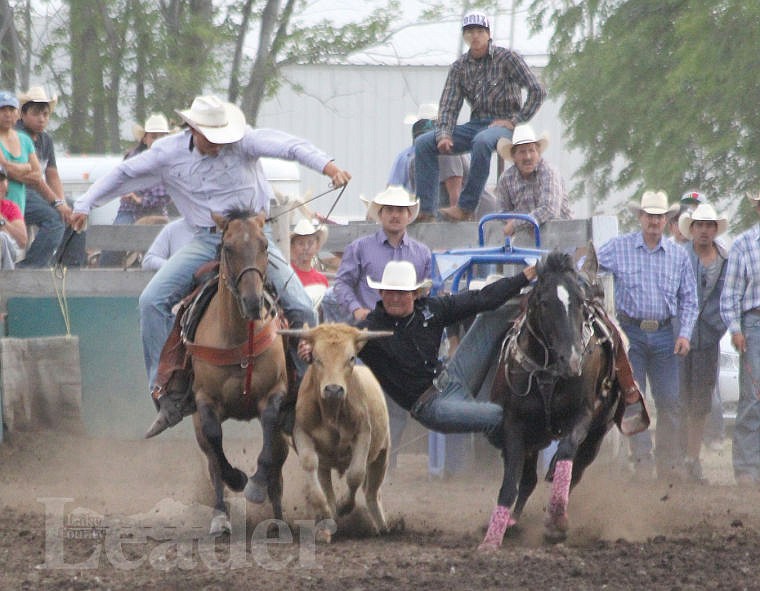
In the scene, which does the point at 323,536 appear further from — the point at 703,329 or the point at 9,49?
the point at 9,49

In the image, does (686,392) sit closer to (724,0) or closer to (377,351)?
(377,351)

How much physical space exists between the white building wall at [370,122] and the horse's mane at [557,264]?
16.3 metres

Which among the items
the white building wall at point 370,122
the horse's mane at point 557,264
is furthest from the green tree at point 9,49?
the horse's mane at point 557,264

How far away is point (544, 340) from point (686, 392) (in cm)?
376

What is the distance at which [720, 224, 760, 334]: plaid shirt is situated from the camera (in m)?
11.1

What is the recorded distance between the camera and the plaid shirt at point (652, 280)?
1122 cm

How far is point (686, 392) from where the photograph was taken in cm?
1190

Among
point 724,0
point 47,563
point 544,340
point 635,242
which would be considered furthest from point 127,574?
point 724,0

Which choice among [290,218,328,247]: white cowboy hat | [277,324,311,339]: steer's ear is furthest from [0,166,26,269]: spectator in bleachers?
[277,324,311,339]: steer's ear

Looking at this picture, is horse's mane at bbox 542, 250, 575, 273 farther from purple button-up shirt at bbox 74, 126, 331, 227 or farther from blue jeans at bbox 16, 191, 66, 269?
blue jeans at bbox 16, 191, 66, 269

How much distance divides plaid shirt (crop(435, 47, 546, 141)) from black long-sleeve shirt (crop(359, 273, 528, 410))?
3.38 meters

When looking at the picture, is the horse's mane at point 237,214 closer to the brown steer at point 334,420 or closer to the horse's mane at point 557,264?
the brown steer at point 334,420

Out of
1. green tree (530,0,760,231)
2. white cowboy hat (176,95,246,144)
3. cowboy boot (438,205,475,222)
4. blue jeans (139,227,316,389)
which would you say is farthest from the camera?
green tree (530,0,760,231)

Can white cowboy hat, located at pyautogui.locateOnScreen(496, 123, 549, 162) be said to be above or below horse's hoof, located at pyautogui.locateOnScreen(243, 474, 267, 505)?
above
